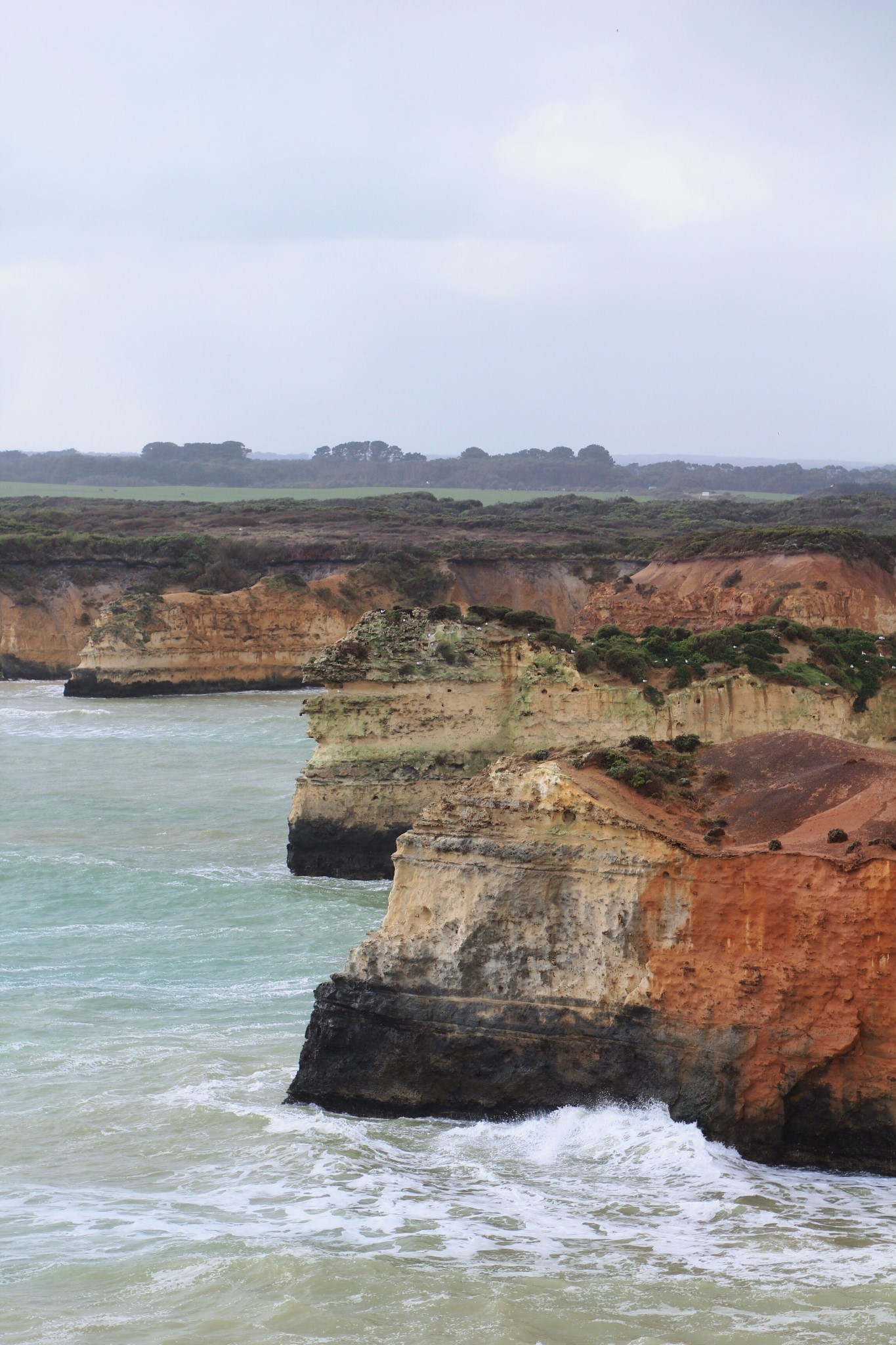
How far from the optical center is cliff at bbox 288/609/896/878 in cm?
2559

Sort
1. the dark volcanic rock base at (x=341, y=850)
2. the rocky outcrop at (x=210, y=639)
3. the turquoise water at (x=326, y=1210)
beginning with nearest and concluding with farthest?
the turquoise water at (x=326, y=1210), the dark volcanic rock base at (x=341, y=850), the rocky outcrop at (x=210, y=639)

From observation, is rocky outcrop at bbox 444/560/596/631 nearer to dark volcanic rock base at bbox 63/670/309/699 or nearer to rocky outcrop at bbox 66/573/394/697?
rocky outcrop at bbox 66/573/394/697

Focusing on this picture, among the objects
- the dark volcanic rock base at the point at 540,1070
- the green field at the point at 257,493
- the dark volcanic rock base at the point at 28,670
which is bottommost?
the dark volcanic rock base at the point at 28,670

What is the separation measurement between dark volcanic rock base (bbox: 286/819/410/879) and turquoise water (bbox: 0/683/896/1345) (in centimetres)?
536

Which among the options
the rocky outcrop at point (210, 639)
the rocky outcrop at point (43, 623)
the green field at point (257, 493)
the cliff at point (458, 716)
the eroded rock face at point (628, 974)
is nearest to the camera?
the eroded rock face at point (628, 974)

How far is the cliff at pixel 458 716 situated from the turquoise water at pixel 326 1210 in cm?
580

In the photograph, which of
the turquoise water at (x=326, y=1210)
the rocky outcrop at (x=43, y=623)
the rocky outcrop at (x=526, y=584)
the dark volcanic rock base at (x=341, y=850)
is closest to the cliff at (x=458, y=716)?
the dark volcanic rock base at (x=341, y=850)

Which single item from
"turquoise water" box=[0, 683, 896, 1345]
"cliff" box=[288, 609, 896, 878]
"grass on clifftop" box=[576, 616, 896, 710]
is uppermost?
"grass on clifftop" box=[576, 616, 896, 710]

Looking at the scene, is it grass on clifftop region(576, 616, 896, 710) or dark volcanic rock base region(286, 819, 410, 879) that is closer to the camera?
dark volcanic rock base region(286, 819, 410, 879)

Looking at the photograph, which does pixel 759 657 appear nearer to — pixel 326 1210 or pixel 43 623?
pixel 326 1210

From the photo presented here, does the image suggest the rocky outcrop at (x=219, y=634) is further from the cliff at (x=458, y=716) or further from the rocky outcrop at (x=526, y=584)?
the cliff at (x=458, y=716)

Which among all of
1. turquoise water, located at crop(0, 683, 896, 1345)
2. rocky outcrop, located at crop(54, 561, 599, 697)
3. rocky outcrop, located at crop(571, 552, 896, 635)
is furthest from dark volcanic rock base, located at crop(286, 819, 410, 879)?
rocky outcrop, located at crop(54, 561, 599, 697)

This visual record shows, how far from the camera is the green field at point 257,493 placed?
161000 millimetres

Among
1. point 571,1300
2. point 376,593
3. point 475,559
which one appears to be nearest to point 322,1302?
point 571,1300
